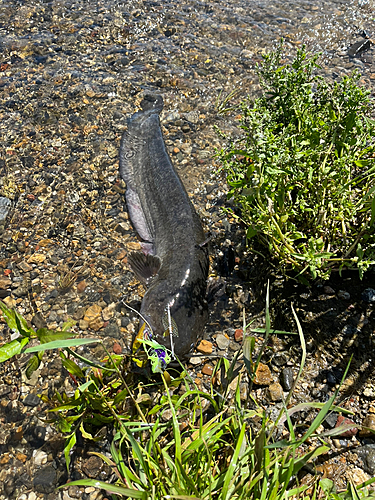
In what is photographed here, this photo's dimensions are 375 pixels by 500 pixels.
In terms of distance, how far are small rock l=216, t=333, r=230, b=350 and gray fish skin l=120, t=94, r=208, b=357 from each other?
0.22m

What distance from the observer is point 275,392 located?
352cm

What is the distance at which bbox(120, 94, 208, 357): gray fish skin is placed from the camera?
393cm

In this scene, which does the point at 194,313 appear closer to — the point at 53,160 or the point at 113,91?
the point at 53,160

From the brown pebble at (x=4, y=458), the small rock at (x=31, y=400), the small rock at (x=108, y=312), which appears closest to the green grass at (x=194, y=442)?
the small rock at (x=31, y=400)

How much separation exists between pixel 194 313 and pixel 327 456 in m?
1.63

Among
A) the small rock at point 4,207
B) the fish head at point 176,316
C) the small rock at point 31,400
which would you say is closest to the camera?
the small rock at point 31,400

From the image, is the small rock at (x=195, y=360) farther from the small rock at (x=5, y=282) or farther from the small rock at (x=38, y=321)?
the small rock at (x=5, y=282)

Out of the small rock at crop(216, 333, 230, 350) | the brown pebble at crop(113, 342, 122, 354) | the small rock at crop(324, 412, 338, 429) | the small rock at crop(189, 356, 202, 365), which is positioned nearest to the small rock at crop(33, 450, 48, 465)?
the brown pebble at crop(113, 342, 122, 354)

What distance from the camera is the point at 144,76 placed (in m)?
6.81

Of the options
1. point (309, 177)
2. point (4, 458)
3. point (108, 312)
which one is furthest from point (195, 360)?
point (309, 177)

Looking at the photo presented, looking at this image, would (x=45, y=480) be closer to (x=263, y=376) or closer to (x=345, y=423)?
(x=263, y=376)

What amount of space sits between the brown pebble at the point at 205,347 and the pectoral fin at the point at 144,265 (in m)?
0.91

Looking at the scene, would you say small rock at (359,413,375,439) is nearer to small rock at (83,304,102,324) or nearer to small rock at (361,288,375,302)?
small rock at (361,288,375,302)

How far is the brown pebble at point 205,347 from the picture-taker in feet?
12.8
